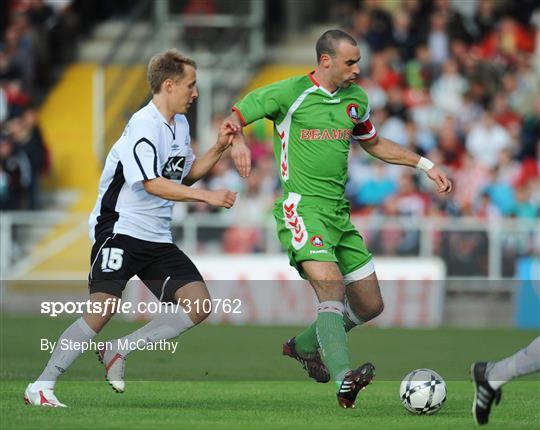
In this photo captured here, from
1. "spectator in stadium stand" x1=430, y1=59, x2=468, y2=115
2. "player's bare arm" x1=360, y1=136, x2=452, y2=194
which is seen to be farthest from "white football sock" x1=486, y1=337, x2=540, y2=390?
"spectator in stadium stand" x1=430, y1=59, x2=468, y2=115

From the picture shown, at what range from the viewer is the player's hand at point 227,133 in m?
10.2

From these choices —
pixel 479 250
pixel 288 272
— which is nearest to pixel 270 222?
pixel 288 272

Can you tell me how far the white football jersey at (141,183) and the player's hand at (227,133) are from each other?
294 mm

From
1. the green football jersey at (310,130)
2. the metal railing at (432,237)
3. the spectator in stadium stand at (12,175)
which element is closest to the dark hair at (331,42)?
the green football jersey at (310,130)

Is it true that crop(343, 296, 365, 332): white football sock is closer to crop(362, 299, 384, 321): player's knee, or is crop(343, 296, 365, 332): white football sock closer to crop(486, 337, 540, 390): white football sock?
crop(362, 299, 384, 321): player's knee

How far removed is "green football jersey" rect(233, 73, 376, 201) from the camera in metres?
10.6

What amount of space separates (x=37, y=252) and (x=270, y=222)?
358 centimetres

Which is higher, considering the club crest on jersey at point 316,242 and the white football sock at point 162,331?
the club crest on jersey at point 316,242

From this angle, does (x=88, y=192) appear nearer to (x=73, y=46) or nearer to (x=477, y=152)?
(x=73, y=46)

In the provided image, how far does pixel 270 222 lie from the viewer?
20812 millimetres

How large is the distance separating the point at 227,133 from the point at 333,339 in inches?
64.6

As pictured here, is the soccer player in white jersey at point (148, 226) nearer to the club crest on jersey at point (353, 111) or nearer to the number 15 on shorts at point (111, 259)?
the number 15 on shorts at point (111, 259)

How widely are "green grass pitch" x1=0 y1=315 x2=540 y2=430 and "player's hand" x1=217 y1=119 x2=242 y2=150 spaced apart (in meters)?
1.89

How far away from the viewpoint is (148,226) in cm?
1023
